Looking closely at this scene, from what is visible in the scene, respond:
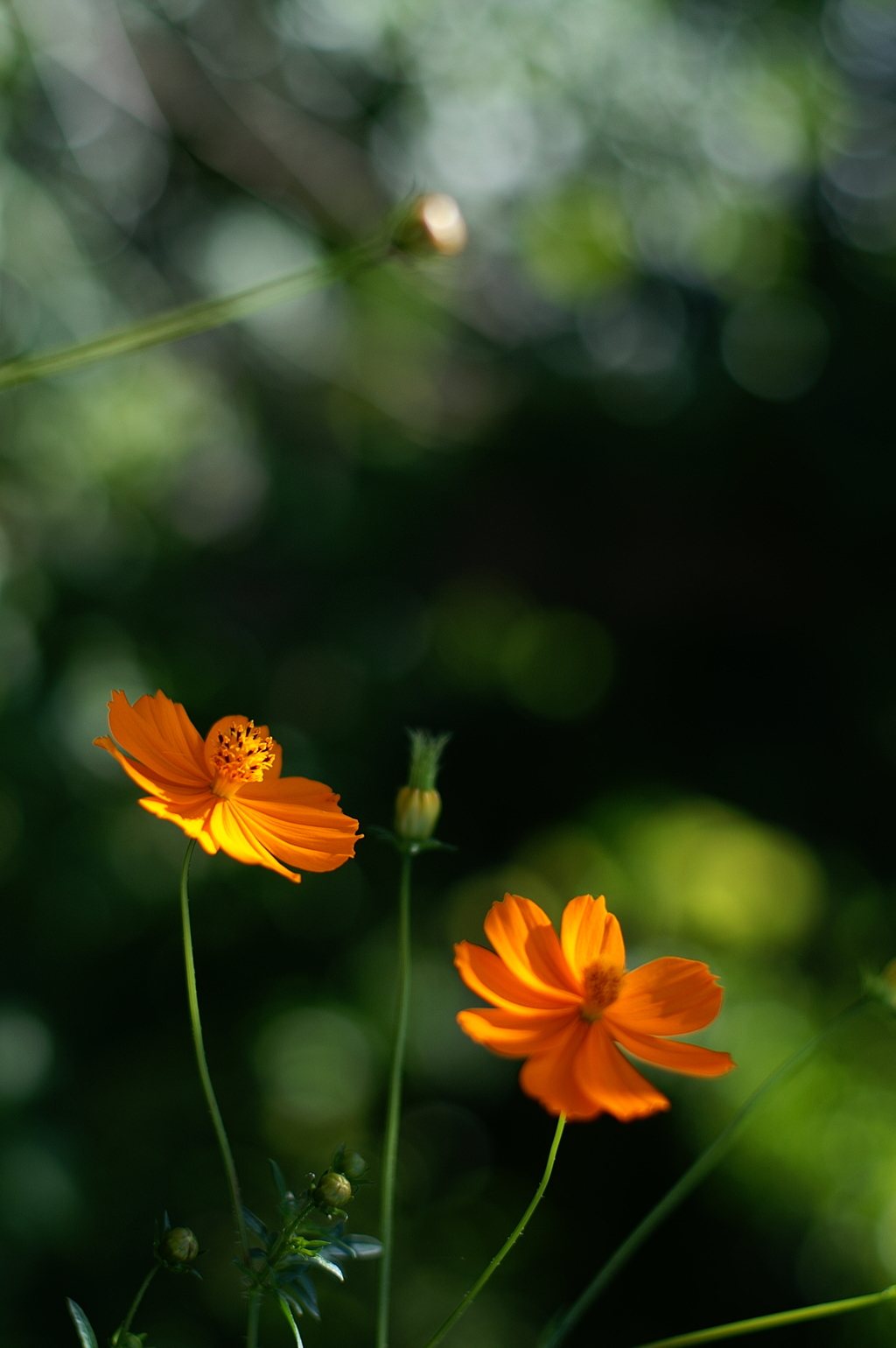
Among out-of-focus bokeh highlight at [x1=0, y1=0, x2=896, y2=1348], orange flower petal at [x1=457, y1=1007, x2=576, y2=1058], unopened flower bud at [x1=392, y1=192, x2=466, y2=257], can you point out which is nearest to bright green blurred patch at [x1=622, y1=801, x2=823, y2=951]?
out-of-focus bokeh highlight at [x1=0, y1=0, x2=896, y2=1348]

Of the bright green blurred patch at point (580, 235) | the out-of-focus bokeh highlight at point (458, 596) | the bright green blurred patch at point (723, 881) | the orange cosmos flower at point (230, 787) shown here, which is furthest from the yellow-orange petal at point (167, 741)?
the bright green blurred patch at point (580, 235)

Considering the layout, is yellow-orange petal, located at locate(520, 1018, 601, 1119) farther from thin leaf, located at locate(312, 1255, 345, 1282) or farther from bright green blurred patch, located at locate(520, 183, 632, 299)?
bright green blurred patch, located at locate(520, 183, 632, 299)

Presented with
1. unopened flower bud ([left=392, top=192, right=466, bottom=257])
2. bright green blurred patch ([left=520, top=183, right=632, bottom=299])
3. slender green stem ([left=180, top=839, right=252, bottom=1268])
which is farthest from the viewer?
bright green blurred patch ([left=520, top=183, right=632, bottom=299])

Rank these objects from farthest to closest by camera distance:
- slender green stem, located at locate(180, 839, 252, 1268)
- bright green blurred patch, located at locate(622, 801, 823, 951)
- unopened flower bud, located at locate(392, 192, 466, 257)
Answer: bright green blurred patch, located at locate(622, 801, 823, 951) < unopened flower bud, located at locate(392, 192, 466, 257) < slender green stem, located at locate(180, 839, 252, 1268)

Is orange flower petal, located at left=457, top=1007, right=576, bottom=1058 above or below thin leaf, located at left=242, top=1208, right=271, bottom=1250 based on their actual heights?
above

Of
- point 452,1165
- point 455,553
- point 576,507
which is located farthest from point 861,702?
point 452,1165

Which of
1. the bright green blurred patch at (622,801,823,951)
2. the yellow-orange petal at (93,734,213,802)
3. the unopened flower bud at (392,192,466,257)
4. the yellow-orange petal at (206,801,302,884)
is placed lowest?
the yellow-orange petal at (206,801,302,884)

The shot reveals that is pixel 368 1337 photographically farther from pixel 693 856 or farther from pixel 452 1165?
pixel 693 856

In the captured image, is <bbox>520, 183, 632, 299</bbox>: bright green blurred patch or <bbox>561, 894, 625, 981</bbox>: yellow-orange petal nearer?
<bbox>561, 894, 625, 981</bbox>: yellow-orange petal
